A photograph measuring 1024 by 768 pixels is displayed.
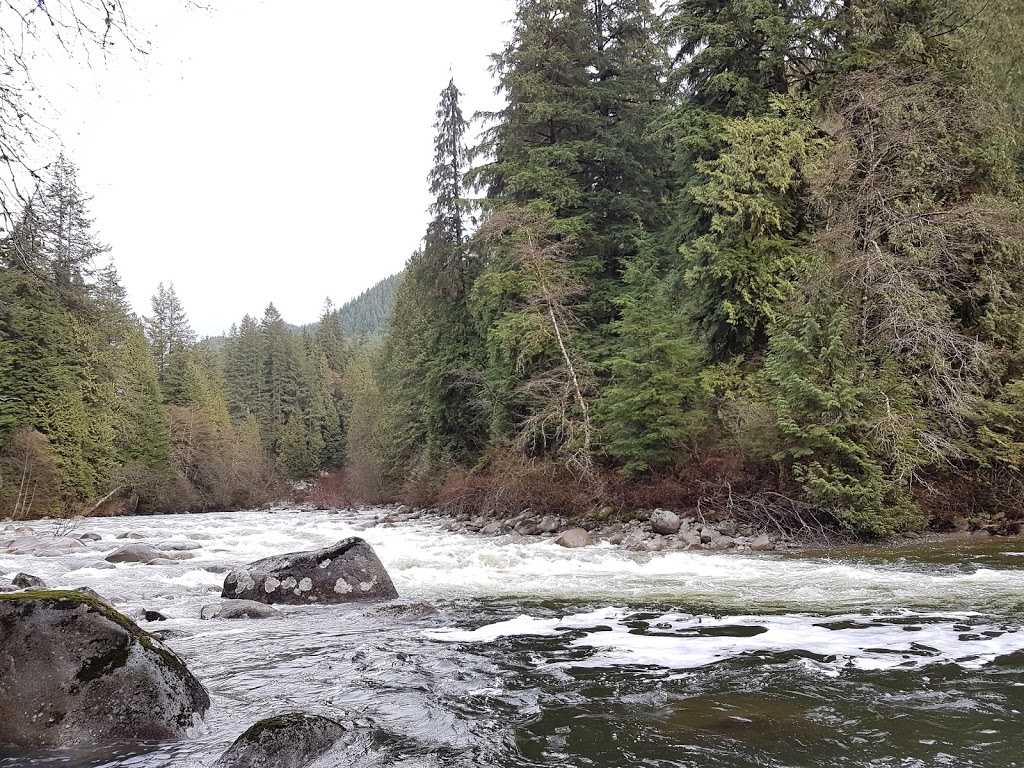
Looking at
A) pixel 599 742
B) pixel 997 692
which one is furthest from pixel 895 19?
pixel 599 742

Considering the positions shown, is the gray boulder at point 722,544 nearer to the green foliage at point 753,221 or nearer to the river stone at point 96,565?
the green foliage at point 753,221

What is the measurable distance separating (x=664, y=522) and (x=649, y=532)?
404 millimetres

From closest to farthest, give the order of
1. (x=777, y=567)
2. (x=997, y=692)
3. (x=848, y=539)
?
(x=997, y=692), (x=777, y=567), (x=848, y=539)

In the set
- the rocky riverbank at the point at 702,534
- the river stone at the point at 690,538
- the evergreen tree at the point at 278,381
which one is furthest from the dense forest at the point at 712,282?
the evergreen tree at the point at 278,381

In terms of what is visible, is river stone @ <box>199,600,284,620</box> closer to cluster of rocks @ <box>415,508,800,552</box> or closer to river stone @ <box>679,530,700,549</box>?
cluster of rocks @ <box>415,508,800,552</box>

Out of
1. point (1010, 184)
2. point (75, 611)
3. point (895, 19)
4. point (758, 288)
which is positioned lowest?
point (75, 611)

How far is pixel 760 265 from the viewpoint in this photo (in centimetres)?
1786

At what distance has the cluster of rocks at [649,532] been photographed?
531 inches

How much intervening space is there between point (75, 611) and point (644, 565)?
8.59 metres

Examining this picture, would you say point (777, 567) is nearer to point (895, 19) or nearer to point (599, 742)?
point (599, 742)

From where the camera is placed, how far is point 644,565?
37.3ft

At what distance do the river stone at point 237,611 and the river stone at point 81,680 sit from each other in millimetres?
3443

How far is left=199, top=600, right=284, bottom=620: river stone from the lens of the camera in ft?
26.2

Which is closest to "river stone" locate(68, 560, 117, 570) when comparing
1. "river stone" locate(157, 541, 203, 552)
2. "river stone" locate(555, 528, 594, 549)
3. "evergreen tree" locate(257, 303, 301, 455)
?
"river stone" locate(157, 541, 203, 552)
